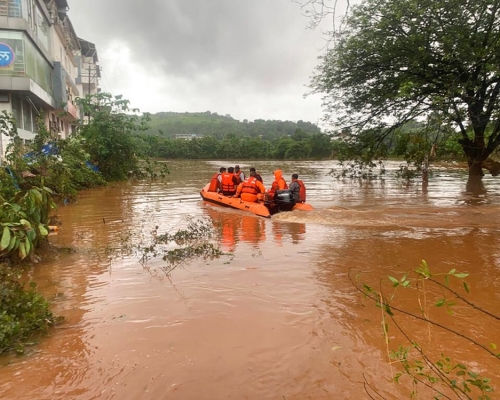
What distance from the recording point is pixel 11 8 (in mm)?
19469

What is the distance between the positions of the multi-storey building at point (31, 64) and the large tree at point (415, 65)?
11732 millimetres

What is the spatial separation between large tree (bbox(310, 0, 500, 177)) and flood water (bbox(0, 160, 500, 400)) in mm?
4631

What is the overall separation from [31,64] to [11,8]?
2.56 meters

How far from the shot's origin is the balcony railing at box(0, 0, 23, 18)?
1933cm

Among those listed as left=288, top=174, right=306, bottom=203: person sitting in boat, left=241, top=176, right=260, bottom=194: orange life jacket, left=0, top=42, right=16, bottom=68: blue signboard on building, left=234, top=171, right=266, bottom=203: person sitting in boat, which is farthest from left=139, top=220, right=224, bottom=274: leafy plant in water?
left=0, top=42, right=16, bottom=68: blue signboard on building

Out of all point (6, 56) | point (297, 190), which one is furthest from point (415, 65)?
point (6, 56)

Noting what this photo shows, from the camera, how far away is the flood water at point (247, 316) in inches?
135

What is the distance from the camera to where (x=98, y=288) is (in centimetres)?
569

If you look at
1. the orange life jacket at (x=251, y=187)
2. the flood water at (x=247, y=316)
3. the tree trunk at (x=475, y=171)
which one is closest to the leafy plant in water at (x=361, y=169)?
the tree trunk at (x=475, y=171)

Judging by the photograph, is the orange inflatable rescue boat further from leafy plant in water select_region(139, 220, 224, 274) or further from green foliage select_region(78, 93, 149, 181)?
green foliage select_region(78, 93, 149, 181)

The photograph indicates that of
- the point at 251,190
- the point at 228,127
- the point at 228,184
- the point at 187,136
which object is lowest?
the point at 251,190

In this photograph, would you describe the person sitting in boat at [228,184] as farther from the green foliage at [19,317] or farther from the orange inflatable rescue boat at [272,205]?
the green foliage at [19,317]

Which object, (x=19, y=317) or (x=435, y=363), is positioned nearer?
(x=435, y=363)

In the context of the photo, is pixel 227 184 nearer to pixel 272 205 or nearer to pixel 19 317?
pixel 272 205
